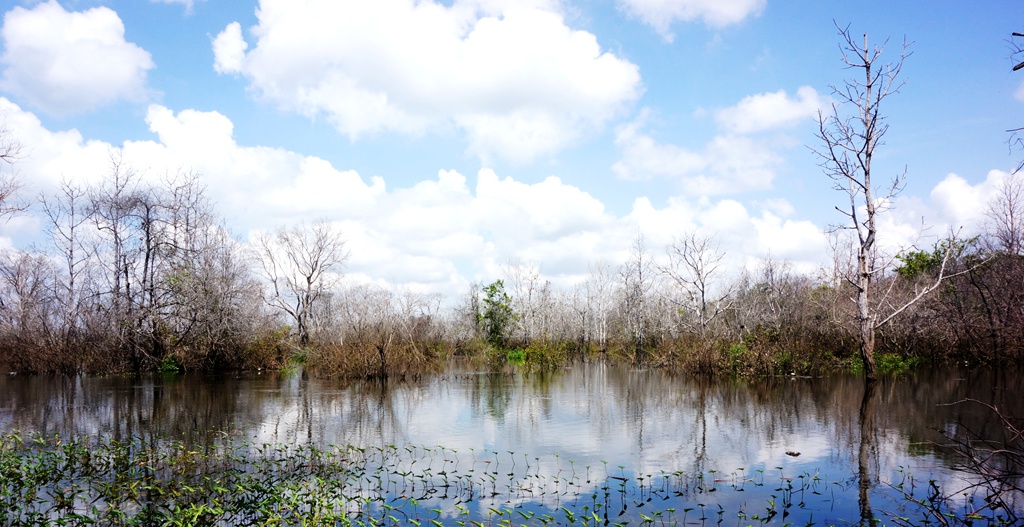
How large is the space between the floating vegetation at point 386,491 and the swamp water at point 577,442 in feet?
0.13

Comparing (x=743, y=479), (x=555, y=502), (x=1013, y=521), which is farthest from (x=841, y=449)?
(x=555, y=502)

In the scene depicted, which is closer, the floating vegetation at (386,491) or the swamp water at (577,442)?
the floating vegetation at (386,491)

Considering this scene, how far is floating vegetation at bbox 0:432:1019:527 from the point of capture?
6.35 metres

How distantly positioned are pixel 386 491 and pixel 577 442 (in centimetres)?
398

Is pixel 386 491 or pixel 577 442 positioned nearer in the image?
pixel 386 491

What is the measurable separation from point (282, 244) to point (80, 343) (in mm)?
17452

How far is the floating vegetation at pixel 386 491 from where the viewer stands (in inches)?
250

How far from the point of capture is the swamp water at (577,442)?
686cm

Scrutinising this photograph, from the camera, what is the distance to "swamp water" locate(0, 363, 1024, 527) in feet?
22.5

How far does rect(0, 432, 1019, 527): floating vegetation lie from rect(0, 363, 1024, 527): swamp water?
4cm

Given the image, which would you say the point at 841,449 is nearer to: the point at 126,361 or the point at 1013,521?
the point at 1013,521

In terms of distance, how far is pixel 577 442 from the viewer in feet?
34.7

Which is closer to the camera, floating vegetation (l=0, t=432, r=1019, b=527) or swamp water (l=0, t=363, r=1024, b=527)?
floating vegetation (l=0, t=432, r=1019, b=527)

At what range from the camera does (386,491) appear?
24.9ft
